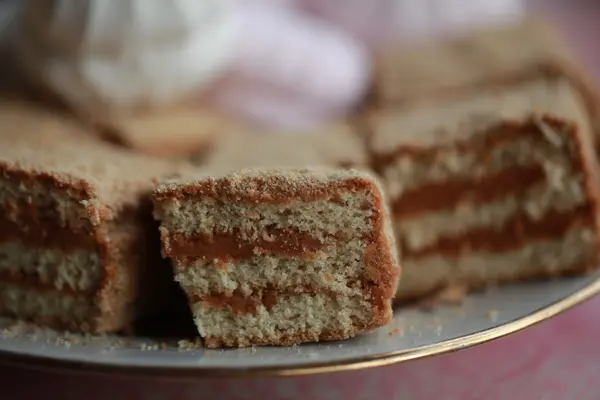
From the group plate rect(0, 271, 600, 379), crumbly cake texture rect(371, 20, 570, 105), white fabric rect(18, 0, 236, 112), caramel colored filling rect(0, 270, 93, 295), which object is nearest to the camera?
plate rect(0, 271, 600, 379)

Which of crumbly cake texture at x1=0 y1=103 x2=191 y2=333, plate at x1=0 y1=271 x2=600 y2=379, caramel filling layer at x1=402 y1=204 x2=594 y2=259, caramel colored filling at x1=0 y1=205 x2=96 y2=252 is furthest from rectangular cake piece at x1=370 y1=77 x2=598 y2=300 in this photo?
caramel colored filling at x1=0 y1=205 x2=96 y2=252

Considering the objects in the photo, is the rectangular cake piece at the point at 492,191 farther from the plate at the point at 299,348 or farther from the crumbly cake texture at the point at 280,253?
the crumbly cake texture at the point at 280,253

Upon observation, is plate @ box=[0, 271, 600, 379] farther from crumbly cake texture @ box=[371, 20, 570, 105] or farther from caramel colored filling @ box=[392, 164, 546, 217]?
crumbly cake texture @ box=[371, 20, 570, 105]

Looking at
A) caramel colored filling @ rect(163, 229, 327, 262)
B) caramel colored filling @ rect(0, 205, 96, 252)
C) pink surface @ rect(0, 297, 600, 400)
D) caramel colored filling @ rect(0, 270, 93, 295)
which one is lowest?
pink surface @ rect(0, 297, 600, 400)

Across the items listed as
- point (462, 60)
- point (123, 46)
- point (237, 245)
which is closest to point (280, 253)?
point (237, 245)

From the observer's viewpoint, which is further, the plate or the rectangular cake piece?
the rectangular cake piece

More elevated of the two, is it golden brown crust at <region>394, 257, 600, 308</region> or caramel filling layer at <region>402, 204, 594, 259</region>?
caramel filling layer at <region>402, 204, 594, 259</region>

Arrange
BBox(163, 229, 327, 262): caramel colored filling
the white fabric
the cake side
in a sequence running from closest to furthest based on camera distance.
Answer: BBox(163, 229, 327, 262): caramel colored filling → the cake side → the white fabric
